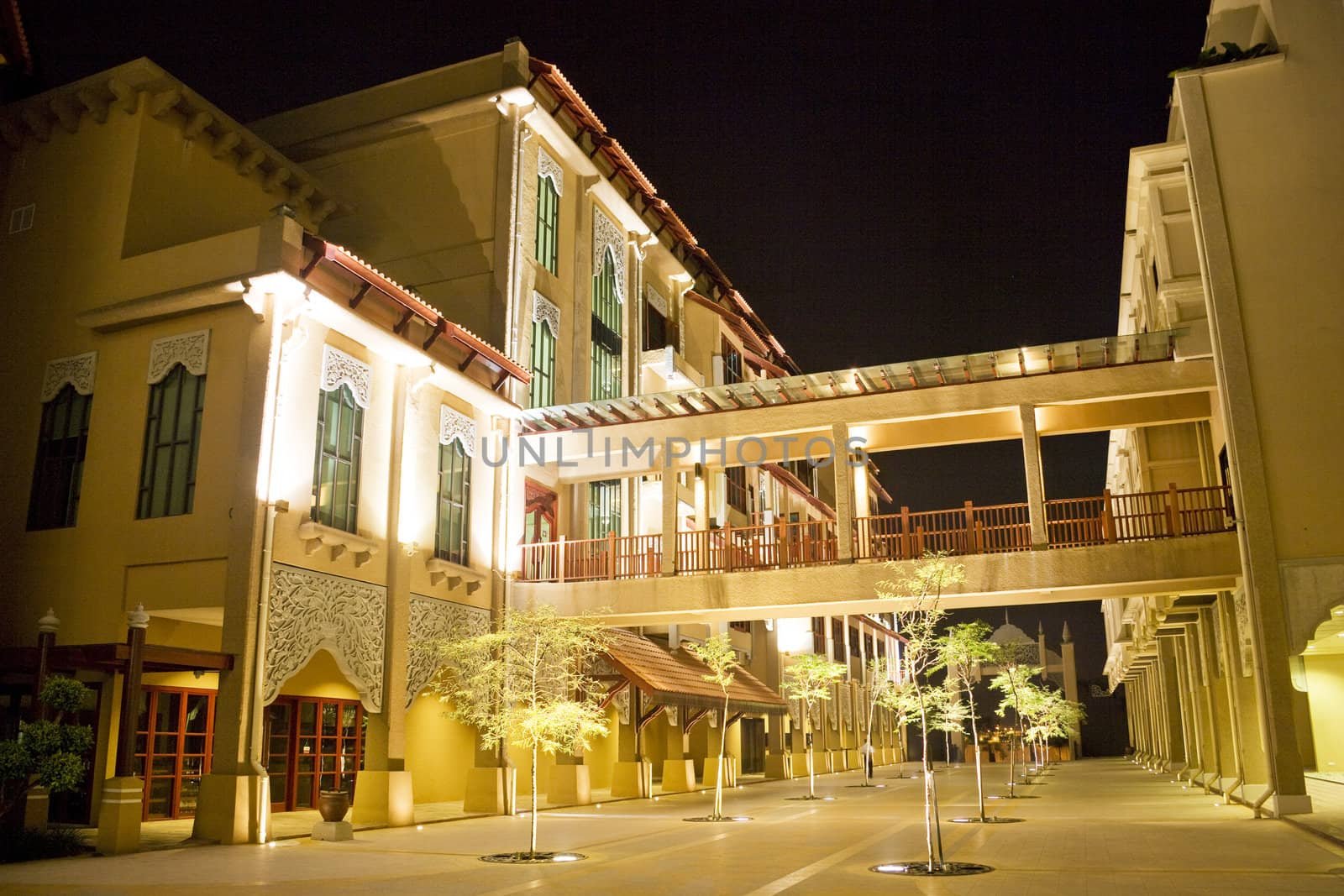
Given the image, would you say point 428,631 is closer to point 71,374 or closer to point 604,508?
point 71,374

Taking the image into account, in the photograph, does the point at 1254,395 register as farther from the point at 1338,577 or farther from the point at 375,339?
the point at 375,339

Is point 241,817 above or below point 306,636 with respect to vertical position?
below

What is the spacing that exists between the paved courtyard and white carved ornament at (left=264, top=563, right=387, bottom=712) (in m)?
2.58

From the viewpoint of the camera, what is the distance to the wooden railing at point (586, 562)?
23.1 metres

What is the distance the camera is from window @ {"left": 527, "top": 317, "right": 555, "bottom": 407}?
26.4 meters

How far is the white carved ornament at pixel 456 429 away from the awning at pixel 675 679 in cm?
539

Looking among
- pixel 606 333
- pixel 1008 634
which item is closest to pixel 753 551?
pixel 606 333

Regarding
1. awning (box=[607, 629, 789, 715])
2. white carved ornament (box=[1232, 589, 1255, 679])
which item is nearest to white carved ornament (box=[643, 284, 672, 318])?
awning (box=[607, 629, 789, 715])

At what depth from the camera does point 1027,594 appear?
20547mm

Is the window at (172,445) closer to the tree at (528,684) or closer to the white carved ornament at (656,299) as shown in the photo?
the tree at (528,684)

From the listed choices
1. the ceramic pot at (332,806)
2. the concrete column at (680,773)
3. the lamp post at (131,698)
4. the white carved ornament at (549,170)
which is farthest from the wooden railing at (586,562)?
the lamp post at (131,698)

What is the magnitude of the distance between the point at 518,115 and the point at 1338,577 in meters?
19.9

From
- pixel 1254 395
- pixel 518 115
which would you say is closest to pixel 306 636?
pixel 518 115

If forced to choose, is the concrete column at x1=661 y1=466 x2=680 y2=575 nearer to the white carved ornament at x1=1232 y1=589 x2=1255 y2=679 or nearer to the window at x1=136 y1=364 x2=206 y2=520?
the window at x1=136 y1=364 x2=206 y2=520
